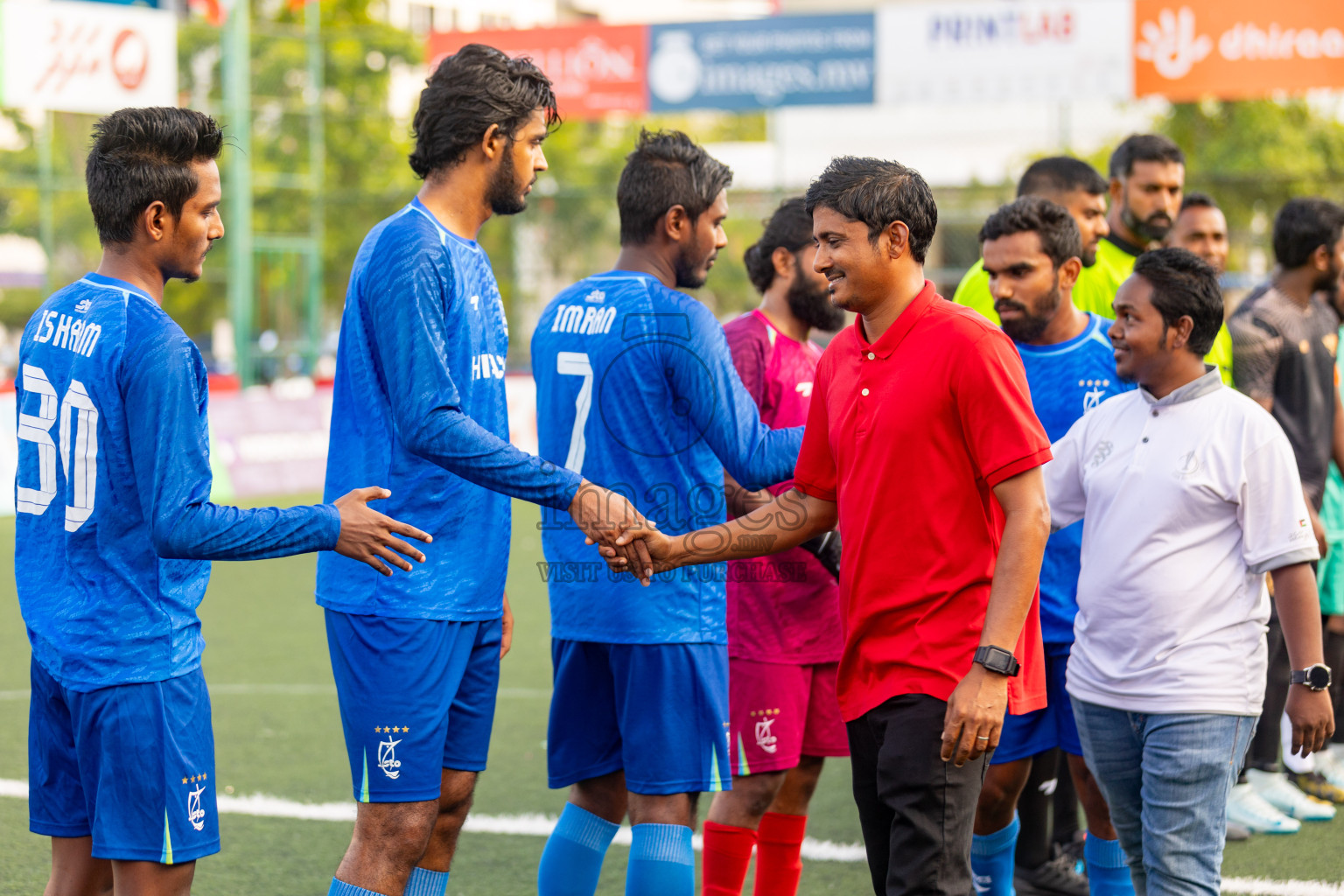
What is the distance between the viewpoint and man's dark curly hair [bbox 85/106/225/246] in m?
2.96

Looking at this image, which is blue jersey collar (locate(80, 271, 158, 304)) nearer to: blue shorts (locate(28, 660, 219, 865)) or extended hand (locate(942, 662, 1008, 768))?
blue shorts (locate(28, 660, 219, 865))

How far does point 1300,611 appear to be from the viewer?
3.33 meters

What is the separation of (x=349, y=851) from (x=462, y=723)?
39 centimetres

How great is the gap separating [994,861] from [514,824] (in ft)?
6.46

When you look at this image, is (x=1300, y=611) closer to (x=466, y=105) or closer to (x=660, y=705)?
(x=660, y=705)

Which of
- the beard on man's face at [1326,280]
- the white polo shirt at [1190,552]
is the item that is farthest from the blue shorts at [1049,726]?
the beard on man's face at [1326,280]

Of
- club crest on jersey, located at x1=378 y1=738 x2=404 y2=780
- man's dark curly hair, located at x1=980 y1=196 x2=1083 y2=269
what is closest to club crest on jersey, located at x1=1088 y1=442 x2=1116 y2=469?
man's dark curly hair, located at x1=980 y1=196 x2=1083 y2=269

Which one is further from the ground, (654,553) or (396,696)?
(654,553)

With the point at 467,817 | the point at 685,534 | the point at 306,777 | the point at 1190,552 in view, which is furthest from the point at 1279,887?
the point at 306,777

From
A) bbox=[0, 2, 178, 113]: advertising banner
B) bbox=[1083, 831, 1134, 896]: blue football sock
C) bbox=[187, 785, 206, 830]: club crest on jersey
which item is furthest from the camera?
bbox=[0, 2, 178, 113]: advertising banner

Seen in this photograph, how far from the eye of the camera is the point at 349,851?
3.19 m

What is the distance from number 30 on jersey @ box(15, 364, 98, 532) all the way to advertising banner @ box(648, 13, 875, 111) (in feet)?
55.8

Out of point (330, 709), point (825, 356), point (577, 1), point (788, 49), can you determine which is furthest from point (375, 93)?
point (577, 1)

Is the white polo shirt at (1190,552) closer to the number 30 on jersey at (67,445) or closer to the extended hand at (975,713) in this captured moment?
the extended hand at (975,713)
